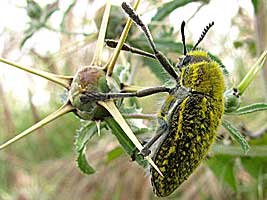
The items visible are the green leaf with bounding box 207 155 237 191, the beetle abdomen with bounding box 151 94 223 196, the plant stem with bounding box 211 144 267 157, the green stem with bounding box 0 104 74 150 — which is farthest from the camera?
the green leaf with bounding box 207 155 237 191

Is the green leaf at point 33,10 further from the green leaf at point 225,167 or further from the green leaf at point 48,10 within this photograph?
the green leaf at point 225,167

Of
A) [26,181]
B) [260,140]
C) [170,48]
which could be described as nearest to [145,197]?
[26,181]

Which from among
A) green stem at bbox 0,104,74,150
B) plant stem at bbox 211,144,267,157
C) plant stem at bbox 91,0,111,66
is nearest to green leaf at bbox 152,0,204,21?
plant stem at bbox 211,144,267,157

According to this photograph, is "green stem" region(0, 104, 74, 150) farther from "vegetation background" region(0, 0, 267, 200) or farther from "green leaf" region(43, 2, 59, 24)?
"green leaf" region(43, 2, 59, 24)

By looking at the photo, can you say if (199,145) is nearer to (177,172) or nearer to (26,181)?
(177,172)

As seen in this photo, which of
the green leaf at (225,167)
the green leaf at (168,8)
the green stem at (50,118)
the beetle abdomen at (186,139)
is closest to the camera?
the green stem at (50,118)

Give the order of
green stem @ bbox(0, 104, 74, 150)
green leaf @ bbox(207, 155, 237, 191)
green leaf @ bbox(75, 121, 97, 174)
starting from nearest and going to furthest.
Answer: green stem @ bbox(0, 104, 74, 150) → green leaf @ bbox(75, 121, 97, 174) → green leaf @ bbox(207, 155, 237, 191)

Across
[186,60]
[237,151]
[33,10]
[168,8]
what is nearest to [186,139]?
[186,60]

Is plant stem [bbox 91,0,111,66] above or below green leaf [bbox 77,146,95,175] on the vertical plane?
above

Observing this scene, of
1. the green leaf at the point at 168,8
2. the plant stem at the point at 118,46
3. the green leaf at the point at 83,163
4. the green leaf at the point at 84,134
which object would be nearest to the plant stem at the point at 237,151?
the green leaf at the point at 168,8
